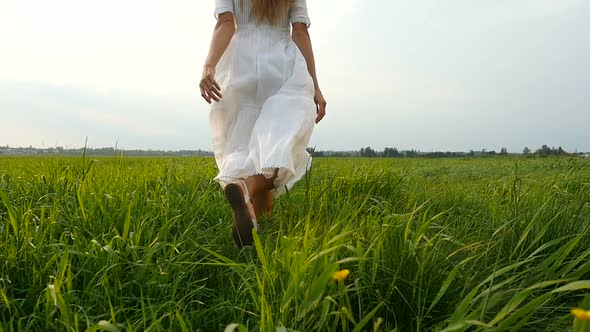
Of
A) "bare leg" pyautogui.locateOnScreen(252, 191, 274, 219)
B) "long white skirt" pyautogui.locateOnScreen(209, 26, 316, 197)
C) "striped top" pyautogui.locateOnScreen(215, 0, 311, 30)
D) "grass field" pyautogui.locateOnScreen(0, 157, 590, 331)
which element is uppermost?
"striped top" pyautogui.locateOnScreen(215, 0, 311, 30)

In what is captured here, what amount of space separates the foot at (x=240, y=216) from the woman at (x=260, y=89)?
32cm

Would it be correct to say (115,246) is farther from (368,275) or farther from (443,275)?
(443,275)

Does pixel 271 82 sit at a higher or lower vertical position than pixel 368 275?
higher

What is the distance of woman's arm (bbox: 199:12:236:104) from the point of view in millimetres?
2842

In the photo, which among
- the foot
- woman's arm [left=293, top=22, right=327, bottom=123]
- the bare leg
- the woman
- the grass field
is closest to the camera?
the grass field

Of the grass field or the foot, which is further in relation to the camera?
the foot

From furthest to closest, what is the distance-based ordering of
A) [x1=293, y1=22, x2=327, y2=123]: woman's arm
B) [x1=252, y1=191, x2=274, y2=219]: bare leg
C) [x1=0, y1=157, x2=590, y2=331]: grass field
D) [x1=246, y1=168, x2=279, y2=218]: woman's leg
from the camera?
[x1=293, y1=22, x2=327, y2=123]: woman's arm, [x1=252, y1=191, x2=274, y2=219]: bare leg, [x1=246, y1=168, x2=279, y2=218]: woman's leg, [x1=0, y1=157, x2=590, y2=331]: grass field

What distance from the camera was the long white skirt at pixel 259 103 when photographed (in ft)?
9.25

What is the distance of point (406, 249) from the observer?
159cm

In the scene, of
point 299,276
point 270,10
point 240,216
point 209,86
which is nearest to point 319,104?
point 270,10

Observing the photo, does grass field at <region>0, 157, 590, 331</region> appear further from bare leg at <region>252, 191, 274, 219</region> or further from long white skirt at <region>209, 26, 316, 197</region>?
long white skirt at <region>209, 26, 316, 197</region>

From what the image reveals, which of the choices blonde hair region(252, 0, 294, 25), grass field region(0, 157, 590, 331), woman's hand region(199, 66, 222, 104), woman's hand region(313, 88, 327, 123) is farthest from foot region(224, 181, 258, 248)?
blonde hair region(252, 0, 294, 25)

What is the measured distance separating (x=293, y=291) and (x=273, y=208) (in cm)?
188

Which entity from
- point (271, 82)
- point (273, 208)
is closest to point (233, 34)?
point (271, 82)
